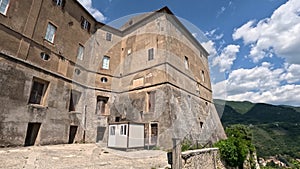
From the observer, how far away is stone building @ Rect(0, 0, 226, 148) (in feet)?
33.4

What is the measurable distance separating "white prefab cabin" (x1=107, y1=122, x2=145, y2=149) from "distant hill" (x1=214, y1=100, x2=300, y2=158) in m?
11.3

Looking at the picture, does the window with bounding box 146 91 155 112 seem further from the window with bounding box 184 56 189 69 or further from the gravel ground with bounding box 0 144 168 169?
the gravel ground with bounding box 0 144 168 169

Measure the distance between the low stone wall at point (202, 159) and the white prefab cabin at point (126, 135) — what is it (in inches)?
184

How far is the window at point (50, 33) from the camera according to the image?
41.1ft

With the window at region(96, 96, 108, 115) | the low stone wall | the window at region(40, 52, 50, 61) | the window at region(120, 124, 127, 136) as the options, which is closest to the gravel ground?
the low stone wall

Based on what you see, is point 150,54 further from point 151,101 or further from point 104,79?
point 104,79

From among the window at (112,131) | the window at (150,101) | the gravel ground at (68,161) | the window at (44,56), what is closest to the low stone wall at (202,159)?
the gravel ground at (68,161)

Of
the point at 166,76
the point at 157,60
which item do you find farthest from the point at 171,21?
the point at 166,76

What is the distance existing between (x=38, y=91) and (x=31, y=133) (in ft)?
9.41

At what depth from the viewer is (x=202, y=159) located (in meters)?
8.16

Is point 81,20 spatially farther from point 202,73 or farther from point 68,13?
point 202,73

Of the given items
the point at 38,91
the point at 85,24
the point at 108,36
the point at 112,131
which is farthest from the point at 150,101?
the point at 85,24

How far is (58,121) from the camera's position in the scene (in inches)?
491

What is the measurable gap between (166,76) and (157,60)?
6.32 feet
